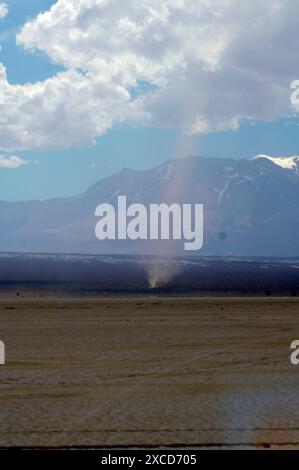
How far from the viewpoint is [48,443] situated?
51.5 ft

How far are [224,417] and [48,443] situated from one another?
14.9 ft

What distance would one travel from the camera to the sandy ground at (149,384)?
16.6 m

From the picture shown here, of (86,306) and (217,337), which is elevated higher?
(86,306)

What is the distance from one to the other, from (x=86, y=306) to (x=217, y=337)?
26.5 m

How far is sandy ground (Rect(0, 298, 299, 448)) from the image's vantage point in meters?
16.6

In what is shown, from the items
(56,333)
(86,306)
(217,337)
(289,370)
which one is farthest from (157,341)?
(86,306)

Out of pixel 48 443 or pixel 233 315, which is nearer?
pixel 48 443

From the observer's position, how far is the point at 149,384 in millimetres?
23375

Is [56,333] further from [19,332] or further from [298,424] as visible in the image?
[298,424]
